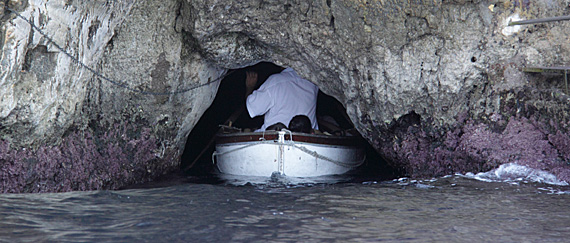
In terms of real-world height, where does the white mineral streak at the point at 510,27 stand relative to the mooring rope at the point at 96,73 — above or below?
above

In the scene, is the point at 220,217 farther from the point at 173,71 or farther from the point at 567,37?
the point at 567,37

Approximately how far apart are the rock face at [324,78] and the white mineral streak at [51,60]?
0.02 meters

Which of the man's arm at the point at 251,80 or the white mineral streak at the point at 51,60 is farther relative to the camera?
the man's arm at the point at 251,80

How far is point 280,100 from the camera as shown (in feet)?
28.6

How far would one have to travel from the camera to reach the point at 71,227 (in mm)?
3857

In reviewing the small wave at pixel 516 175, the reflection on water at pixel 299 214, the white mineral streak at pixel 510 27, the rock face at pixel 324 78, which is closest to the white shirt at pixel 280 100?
the rock face at pixel 324 78

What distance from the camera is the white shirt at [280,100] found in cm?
866

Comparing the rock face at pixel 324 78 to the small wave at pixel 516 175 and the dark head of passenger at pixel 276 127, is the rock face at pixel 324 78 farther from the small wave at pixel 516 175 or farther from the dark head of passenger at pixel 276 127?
the dark head of passenger at pixel 276 127

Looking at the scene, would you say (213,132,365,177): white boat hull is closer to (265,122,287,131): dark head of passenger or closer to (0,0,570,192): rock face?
(265,122,287,131): dark head of passenger

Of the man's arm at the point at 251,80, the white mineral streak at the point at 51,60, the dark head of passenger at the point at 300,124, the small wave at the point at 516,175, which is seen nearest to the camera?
the white mineral streak at the point at 51,60

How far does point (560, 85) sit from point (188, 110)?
195 inches

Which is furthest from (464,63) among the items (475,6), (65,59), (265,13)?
(65,59)

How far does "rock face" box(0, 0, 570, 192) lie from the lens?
18.3ft

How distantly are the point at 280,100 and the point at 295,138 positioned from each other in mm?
999
